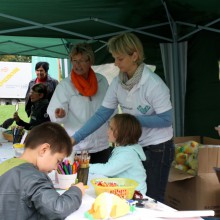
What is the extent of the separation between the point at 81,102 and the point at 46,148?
1.28m

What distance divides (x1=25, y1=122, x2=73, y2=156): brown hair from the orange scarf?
1.19 m

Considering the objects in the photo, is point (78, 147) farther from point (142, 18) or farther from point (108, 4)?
point (142, 18)

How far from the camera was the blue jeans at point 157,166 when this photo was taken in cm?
226

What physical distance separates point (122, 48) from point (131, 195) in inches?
38.5

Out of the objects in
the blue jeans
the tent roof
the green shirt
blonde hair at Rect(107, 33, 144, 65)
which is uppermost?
the tent roof

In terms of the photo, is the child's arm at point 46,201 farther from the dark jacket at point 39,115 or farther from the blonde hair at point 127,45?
the dark jacket at point 39,115

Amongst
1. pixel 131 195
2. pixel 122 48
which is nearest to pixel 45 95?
pixel 122 48

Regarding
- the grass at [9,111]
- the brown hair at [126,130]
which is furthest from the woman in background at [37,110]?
the grass at [9,111]

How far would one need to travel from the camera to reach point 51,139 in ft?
4.90

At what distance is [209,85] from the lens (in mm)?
4418

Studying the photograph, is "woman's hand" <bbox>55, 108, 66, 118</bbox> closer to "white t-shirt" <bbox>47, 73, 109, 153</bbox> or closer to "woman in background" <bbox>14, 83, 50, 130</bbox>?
"white t-shirt" <bbox>47, 73, 109, 153</bbox>

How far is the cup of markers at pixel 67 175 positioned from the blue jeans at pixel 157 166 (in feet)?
1.94

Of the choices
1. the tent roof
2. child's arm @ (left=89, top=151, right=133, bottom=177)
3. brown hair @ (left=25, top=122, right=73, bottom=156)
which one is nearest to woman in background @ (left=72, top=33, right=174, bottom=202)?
child's arm @ (left=89, top=151, right=133, bottom=177)

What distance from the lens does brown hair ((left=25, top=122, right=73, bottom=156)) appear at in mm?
1486
